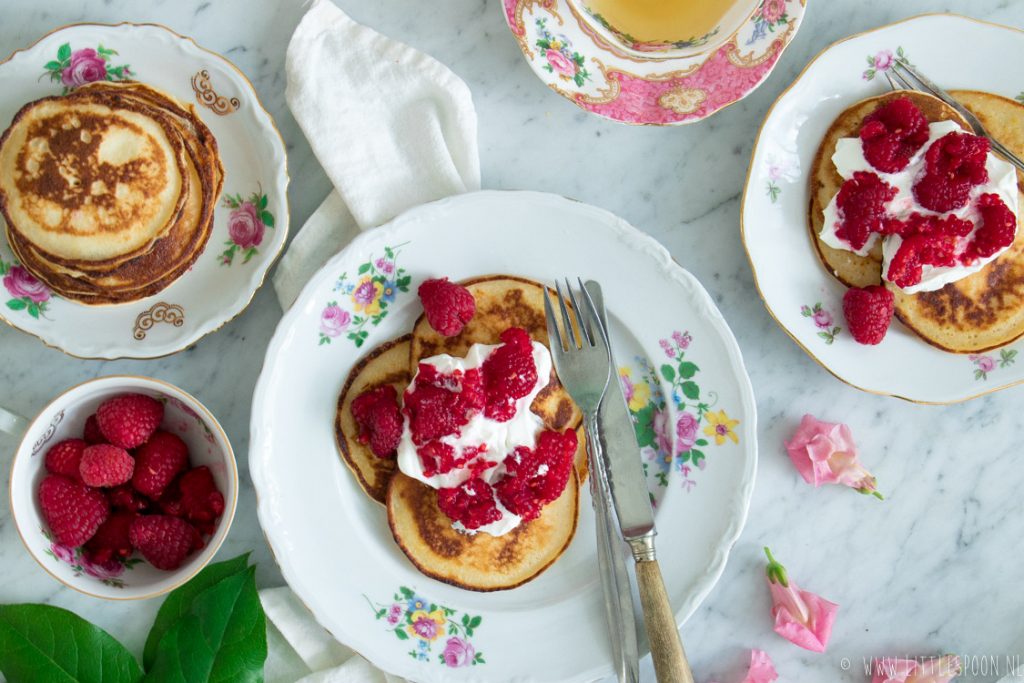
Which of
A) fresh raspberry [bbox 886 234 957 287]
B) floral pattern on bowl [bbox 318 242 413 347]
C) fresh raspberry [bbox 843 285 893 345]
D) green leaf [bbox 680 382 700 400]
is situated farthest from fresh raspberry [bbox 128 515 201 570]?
fresh raspberry [bbox 886 234 957 287]

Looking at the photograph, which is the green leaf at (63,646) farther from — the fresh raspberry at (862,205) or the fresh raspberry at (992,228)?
the fresh raspberry at (992,228)

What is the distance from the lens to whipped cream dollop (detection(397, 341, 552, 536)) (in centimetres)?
152

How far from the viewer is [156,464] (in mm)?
1601

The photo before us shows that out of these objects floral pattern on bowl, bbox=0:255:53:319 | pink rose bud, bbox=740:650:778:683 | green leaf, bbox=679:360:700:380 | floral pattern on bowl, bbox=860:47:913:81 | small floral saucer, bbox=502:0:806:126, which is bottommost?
pink rose bud, bbox=740:650:778:683

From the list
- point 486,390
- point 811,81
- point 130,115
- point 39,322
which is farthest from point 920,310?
point 39,322

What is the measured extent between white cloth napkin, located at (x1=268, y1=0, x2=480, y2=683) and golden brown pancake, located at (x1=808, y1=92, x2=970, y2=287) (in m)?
0.72

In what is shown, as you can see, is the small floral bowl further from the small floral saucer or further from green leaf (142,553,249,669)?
the small floral saucer

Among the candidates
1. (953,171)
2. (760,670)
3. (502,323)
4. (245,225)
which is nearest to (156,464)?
(245,225)

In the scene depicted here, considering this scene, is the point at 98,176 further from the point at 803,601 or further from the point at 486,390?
the point at 803,601

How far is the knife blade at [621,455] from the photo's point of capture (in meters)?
1.64

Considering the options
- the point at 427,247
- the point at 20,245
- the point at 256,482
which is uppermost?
the point at 20,245

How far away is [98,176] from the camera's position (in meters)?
1.52

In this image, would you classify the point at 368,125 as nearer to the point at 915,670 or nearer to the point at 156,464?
the point at 156,464

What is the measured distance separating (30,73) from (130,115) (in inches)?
10.1
